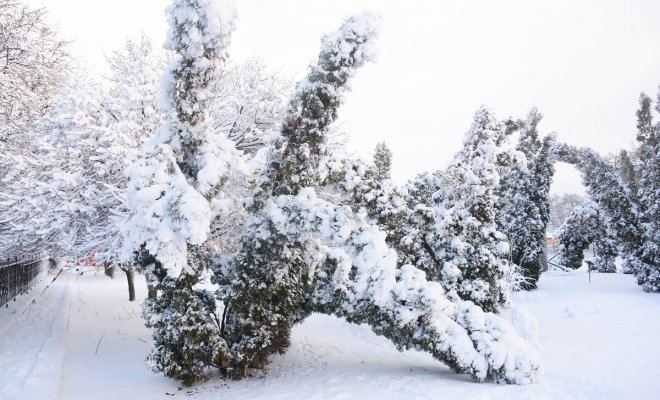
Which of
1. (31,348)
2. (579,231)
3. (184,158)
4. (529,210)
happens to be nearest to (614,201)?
(529,210)

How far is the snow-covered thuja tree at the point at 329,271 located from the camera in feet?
27.5

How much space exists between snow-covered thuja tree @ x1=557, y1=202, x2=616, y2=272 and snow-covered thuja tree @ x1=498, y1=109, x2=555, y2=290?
5.57 ft

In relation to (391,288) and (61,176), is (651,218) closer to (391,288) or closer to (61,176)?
(391,288)

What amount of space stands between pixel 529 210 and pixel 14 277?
20123mm

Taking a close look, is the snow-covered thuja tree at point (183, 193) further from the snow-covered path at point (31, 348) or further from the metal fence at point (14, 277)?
the metal fence at point (14, 277)

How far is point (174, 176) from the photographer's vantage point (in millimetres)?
8703

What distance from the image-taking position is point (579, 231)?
20.3m

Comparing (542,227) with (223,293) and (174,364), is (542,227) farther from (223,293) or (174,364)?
(174,364)

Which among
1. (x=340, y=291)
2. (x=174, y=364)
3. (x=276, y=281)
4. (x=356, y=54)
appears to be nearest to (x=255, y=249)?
(x=276, y=281)

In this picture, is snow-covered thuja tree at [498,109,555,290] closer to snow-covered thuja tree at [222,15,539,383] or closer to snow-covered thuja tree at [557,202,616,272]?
snow-covered thuja tree at [557,202,616,272]

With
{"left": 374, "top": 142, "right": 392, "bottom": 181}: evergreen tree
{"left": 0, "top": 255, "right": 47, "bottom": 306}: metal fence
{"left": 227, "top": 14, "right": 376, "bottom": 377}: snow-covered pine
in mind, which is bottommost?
{"left": 0, "top": 255, "right": 47, "bottom": 306}: metal fence

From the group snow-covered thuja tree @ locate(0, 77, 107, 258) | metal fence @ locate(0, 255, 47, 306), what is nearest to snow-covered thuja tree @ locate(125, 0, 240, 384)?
snow-covered thuja tree @ locate(0, 77, 107, 258)

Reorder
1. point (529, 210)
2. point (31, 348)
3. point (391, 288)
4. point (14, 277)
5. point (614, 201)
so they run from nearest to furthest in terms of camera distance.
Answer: point (391, 288), point (31, 348), point (614, 201), point (14, 277), point (529, 210)

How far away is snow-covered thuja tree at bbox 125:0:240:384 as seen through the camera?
824cm
